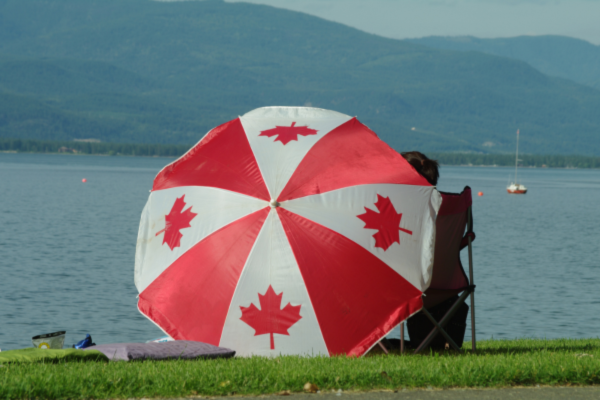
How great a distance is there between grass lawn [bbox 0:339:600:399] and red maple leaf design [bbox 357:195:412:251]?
103 cm

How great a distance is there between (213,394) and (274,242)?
→ 1.63m

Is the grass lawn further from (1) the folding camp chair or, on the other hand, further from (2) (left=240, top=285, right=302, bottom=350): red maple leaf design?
(1) the folding camp chair

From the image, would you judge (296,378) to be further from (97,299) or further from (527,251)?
(527,251)

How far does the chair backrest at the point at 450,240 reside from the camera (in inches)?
285

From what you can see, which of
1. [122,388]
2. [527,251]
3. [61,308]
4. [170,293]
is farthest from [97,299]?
[527,251]

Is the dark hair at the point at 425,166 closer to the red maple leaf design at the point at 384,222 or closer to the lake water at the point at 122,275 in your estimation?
the red maple leaf design at the point at 384,222

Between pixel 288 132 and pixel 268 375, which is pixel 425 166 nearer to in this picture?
pixel 288 132

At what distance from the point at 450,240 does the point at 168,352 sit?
111 inches

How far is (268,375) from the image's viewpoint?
5832 millimetres

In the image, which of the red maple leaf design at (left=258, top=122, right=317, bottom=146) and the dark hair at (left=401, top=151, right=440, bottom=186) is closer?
the red maple leaf design at (left=258, top=122, right=317, bottom=146)

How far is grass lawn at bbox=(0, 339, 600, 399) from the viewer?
5.43 meters

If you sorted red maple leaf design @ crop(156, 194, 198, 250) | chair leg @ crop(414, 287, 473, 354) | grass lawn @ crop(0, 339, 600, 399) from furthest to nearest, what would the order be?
chair leg @ crop(414, 287, 473, 354), red maple leaf design @ crop(156, 194, 198, 250), grass lawn @ crop(0, 339, 600, 399)

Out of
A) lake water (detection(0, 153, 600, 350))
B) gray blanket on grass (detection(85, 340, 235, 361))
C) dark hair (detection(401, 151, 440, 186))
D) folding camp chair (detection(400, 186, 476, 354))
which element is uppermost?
dark hair (detection(401, 151, 440, 186))

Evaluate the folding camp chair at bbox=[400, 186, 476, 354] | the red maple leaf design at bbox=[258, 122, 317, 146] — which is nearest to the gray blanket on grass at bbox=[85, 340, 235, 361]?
the folding camp chair at bbox=[400, 186, 476, 354]
